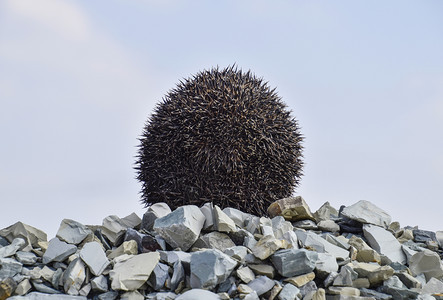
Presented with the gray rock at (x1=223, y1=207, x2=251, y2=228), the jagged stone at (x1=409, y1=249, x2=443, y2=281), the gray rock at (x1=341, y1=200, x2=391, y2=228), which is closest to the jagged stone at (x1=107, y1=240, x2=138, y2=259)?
the gray rock at (x1=223, y1=207, x2=251, y2=228)

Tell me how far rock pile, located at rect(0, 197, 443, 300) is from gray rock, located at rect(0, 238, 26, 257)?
17 millimetres

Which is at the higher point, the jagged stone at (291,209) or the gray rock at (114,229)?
Result: the jagged stone at (291,209)

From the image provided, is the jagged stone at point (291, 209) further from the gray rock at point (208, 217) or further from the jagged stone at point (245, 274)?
the jagged stone at point (245, 274)

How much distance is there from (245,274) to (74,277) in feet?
4.89

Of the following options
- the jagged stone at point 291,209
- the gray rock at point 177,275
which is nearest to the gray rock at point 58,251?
the gray rock at point 177,275

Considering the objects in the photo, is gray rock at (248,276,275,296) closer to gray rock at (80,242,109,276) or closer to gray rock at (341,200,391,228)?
gray rock at (80,242,109,276)

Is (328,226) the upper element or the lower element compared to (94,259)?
upper

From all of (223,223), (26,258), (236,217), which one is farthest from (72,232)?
(236,217)

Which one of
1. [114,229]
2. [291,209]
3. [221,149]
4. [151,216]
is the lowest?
[114,229]

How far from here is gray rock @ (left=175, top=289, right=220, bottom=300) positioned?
3.70m

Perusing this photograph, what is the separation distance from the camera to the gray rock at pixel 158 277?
4035 mm

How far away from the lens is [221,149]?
5574 millimetres

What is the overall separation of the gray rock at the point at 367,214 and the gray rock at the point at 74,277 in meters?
3.19

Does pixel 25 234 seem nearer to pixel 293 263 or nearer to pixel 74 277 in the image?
pixel 74 277
